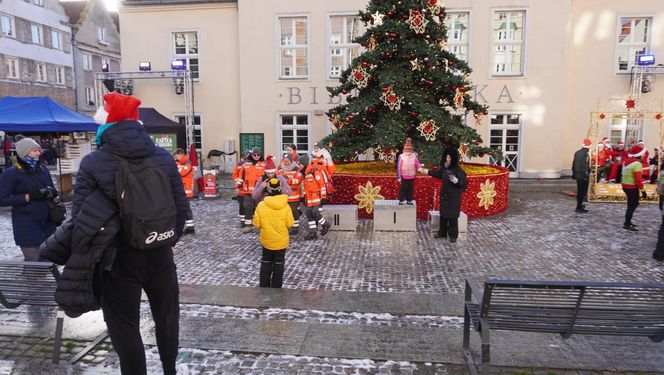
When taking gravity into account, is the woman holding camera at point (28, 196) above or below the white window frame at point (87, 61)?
below

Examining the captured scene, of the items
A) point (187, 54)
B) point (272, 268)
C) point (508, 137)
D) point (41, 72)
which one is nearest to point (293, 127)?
point (187, 54)

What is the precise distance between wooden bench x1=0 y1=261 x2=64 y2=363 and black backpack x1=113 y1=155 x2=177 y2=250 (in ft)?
7.31

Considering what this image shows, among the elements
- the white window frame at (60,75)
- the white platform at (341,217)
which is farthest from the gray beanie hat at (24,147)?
the white window frame at (60,75)

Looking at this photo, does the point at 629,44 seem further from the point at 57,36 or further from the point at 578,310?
the point at 57,36

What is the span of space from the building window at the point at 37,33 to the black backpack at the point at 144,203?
4011cm

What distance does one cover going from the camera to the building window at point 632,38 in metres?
18.2

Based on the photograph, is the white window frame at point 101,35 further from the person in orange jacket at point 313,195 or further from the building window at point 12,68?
the person in orange jacket at point 313,195

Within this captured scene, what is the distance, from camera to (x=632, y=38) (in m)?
18.3

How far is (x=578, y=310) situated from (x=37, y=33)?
42.1 metres

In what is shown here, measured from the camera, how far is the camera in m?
5.88

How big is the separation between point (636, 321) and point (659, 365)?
0.75 m

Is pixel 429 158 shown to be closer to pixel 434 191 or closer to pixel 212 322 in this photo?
pixel 434 191

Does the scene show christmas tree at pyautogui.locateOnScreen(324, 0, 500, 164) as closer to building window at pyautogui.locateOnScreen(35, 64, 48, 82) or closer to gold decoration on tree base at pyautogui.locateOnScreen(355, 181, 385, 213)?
gold decoration on tree base at pyautogui.locateOnScreen(355, 181, 385, 213)

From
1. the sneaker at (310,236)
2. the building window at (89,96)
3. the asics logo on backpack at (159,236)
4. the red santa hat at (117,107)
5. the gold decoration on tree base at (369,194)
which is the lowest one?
the sneaker at (310,236)
